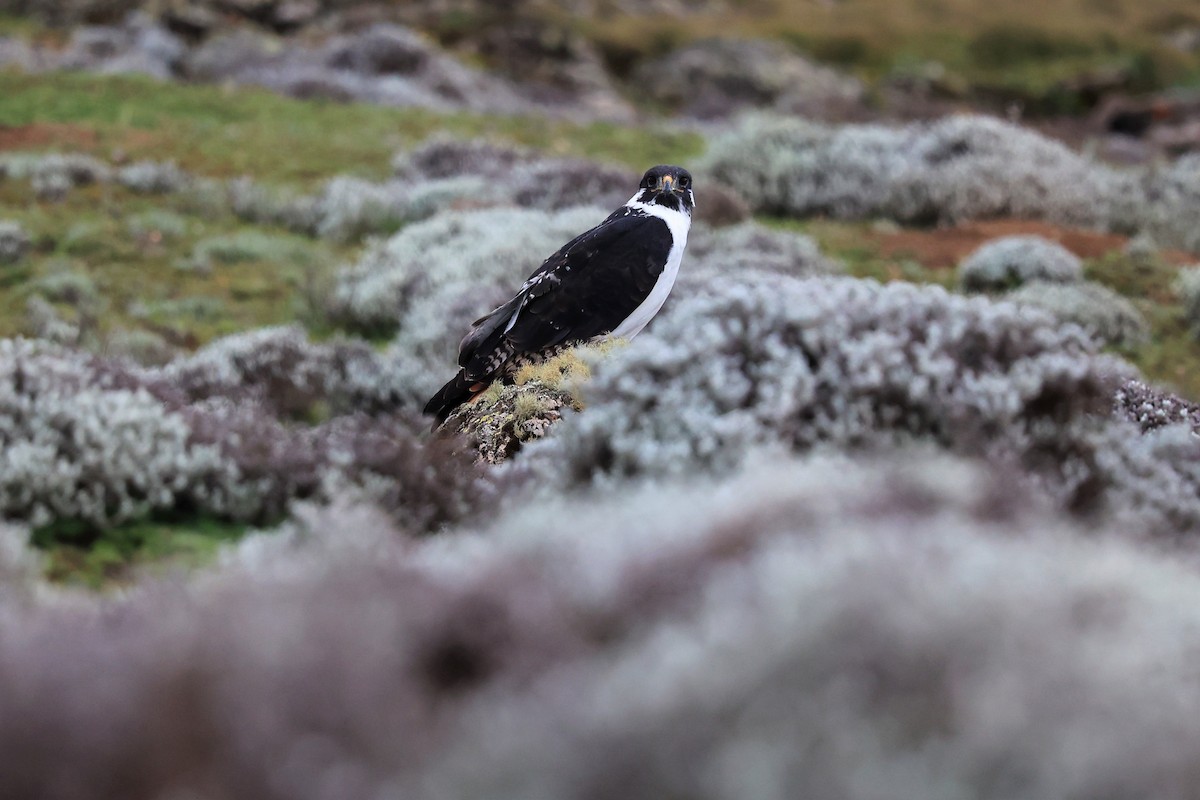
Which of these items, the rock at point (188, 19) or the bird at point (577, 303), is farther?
the rock at point (188, 19)

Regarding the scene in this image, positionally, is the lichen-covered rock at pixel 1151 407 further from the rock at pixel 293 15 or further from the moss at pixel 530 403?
the rock at pixel 293 15

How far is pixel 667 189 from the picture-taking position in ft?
22.6

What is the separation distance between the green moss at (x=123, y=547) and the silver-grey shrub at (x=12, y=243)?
923cm

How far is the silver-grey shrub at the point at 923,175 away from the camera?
51.4 ft

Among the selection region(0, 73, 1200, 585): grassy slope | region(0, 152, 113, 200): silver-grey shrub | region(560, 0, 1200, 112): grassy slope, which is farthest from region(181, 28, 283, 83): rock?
region(560, 0, 1200, 112): grassy slope

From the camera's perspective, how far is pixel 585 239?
6.58 meters

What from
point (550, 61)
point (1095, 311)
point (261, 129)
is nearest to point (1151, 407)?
point (1095, 311)

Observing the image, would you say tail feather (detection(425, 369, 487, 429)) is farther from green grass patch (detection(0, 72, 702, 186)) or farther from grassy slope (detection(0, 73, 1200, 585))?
green grass patch (detection(0, 72, 702, 186))

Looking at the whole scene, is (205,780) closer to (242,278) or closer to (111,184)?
(242,278)

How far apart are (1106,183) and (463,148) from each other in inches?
381

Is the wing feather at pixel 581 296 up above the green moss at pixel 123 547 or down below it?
above

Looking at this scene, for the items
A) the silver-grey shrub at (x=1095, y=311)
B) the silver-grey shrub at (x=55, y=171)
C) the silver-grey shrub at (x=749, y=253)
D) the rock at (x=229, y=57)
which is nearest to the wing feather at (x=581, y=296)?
the silver-grey shrub at (x=749, y=253)

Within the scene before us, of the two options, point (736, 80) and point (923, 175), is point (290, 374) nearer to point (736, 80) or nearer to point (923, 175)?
point (923, 175)

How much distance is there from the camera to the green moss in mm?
4055
